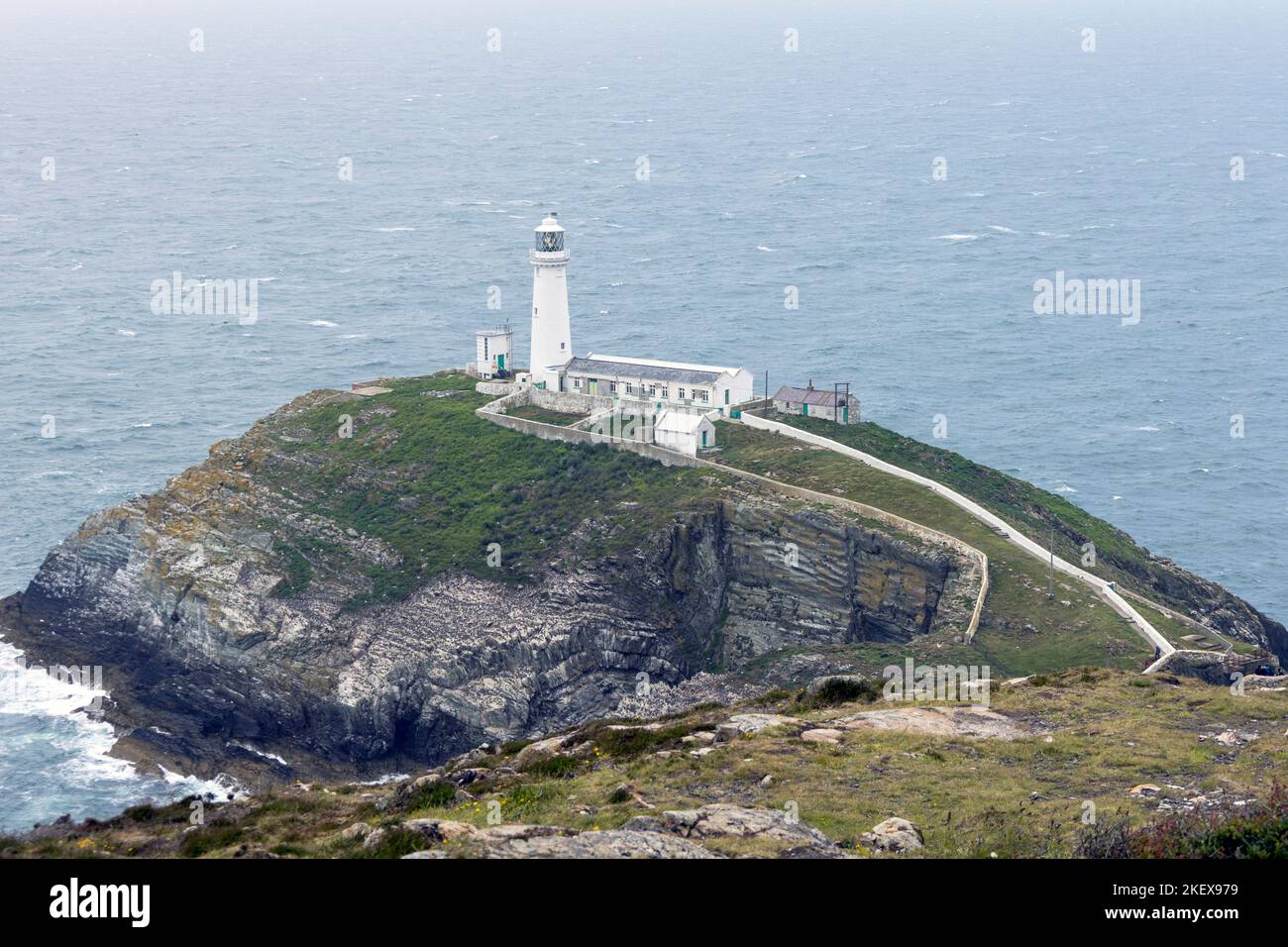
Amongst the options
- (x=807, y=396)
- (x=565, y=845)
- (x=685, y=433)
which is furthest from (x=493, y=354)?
(x=565, y=845)

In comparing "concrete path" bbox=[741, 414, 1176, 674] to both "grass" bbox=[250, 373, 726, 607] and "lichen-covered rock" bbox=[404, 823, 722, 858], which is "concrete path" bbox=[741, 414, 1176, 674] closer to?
"grass" bbox=[250, 373, 726, 607]

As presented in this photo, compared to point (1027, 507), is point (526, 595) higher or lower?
lower

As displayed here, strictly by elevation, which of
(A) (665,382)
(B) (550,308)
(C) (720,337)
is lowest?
(A) (665,382)

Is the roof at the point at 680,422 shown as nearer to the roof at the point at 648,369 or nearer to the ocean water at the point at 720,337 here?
the roof at the point at 648,369

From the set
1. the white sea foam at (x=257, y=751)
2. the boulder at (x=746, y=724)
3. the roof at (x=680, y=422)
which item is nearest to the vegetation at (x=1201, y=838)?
the boulder at (x=746, y=724)

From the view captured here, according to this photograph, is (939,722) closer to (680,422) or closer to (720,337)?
(680,422)
